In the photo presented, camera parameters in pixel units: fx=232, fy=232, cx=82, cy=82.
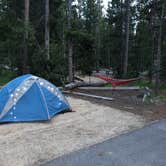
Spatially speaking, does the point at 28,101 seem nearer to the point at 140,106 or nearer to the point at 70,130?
the point at 70,130

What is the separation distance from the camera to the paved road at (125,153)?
3432mm

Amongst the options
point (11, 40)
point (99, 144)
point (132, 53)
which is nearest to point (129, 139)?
point (99, 144)

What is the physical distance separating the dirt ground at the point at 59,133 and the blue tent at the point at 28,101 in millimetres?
210

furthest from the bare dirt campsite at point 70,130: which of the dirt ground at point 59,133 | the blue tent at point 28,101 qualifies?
the blue tent at point 28,101

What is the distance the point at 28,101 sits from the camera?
5613mm

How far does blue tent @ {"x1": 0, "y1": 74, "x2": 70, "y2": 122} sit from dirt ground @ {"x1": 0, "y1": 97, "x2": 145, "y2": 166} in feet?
0.69

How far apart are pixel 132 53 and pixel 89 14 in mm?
10373

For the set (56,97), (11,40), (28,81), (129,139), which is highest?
(11,40)

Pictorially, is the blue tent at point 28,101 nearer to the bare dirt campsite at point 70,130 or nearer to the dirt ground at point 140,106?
the bare dirt campsite at point 70,130

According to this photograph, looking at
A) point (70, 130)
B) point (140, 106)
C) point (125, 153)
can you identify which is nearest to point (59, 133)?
point (70, 130)

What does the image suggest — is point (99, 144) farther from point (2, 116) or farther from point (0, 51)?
point (0, 51)

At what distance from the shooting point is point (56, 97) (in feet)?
20.2

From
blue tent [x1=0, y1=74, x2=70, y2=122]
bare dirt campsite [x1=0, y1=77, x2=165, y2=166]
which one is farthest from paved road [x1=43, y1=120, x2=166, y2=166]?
blue tent [x1=0, y1=74, x2=70, y2=122]

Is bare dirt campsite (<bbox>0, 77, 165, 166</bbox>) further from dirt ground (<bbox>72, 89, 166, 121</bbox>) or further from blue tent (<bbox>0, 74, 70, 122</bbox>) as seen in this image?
blue tent (<bbox>0, 74, 70, 122</bbox>)
